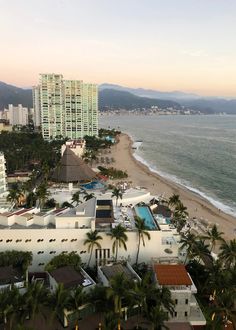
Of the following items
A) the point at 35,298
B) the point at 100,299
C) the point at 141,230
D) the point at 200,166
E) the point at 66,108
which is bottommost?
the point at 200,166

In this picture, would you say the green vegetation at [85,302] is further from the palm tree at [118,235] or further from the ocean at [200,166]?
the ocean at [200,166]

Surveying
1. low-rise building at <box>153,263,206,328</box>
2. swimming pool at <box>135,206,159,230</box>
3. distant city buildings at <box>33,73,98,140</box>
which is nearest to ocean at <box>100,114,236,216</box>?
swimming pool at <box>135,206,159,230</box>

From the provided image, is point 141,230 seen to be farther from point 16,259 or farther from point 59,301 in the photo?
point 59,301

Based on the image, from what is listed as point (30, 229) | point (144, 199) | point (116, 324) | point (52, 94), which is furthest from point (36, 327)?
point (52, 94)

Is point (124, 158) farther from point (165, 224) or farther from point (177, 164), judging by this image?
point (165, 224)

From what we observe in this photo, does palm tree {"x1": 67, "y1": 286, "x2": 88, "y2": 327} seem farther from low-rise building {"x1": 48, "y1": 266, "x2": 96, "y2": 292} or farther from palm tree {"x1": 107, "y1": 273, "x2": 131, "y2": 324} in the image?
low-rise building {"x1": 48, "y1": 266, "x2": 96, "y2": 292}

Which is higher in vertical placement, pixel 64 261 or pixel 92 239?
pixel 92 239

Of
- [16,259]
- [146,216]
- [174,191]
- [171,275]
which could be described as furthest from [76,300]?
[174,191]
